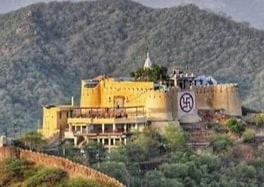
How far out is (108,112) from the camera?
59875mm

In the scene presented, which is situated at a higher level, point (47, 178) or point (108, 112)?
point (108, 112)

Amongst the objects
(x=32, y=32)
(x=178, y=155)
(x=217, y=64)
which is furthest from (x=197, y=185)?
(x=32, y=32)

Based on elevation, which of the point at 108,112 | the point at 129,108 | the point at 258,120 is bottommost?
the point at 258,120

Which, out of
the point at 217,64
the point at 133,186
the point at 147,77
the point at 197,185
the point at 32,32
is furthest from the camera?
the point at 32,32

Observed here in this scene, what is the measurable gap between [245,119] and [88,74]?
5945 centimetres

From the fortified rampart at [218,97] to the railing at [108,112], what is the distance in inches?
179

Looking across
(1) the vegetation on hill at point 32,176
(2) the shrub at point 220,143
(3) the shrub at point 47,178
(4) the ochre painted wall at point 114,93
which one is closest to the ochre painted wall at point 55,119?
(4) the ochre painted wall at point 114,93

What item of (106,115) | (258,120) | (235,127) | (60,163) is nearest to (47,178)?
(60,163)

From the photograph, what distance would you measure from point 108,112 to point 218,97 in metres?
7.29

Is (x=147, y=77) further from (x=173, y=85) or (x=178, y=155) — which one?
(x=178, y=155)

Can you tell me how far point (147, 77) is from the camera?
208 feet

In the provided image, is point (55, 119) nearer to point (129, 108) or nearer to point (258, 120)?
point (129, 108)

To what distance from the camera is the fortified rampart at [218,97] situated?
63.2m

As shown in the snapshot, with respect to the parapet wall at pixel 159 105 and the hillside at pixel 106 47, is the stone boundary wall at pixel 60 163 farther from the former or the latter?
the hillside at pixel 106 47
